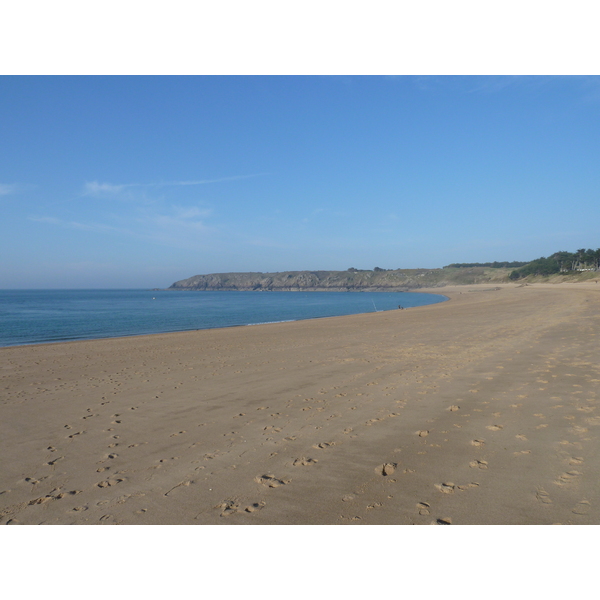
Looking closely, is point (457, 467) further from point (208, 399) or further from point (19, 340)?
point (19, 340)

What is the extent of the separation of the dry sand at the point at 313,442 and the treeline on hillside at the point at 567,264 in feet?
354

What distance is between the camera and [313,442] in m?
5.11

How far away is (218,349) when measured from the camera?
14328 millimetres

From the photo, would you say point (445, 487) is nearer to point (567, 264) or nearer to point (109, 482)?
point (109, 482)

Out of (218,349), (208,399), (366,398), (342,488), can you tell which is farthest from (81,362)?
Answer: (342,488)

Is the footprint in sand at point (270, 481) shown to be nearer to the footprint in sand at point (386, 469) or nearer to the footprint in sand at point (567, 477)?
the footprint in sand at point (386, 469)

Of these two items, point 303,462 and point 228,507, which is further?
point 303,462

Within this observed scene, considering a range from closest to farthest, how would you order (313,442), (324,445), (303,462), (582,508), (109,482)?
(582,508)
(109,482)
(303,462)
(324,445)
(313,442)

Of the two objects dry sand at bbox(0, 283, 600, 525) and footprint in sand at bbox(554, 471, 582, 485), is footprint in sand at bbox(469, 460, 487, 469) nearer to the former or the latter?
dry sand at bbox(0, 283, 600, 525)

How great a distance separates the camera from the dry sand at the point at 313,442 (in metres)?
3.56

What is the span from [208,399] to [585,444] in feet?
19.7

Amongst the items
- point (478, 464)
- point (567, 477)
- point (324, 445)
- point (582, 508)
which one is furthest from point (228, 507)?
point (567, 477)

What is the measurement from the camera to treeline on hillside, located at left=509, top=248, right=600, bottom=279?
9596 centimetres

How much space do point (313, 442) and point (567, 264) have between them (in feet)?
402
